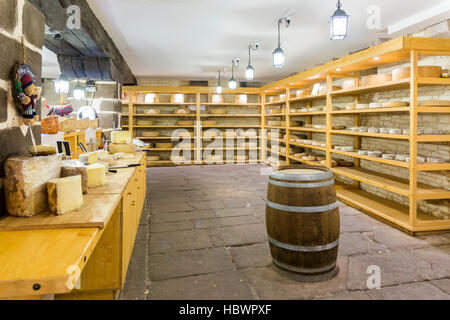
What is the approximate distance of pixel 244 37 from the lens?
18.0 ft

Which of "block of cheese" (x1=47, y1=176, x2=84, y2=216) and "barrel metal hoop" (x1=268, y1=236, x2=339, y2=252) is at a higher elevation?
"block of cheese" (x1=47, y1=176, x2=84, y2=216)

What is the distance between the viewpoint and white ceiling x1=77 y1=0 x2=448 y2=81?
404cm

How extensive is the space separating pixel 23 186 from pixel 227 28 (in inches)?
170

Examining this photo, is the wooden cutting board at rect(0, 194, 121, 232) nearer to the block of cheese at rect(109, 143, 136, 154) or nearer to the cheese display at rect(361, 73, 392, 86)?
the block of cheese at rect(109, 143, 136, 154)

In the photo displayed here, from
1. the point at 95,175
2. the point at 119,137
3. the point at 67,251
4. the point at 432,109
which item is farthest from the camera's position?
the point at 119,137

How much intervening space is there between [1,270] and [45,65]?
8.77m

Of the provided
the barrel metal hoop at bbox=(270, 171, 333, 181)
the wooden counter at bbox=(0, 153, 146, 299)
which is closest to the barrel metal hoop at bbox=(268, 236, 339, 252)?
the barrel metal hoop at bbox=(270, 171, 333, 181)

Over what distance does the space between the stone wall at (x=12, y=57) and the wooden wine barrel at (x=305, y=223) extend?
5.80 ft

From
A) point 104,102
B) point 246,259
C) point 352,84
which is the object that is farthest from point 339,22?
point 104,102

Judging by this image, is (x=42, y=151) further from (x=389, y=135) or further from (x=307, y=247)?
(x=389, y=135)

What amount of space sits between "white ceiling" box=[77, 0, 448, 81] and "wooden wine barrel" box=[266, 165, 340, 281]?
2.72 metres

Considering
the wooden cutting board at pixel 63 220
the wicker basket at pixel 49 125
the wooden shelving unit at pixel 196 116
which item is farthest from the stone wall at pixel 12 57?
the wooden shelving unit at pixel 196 116

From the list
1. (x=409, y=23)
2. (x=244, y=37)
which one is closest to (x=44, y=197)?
(x=244, y=37)

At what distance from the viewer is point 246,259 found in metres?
2.85
